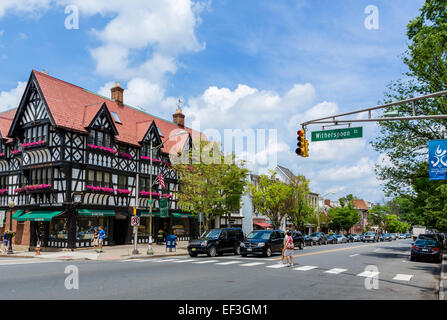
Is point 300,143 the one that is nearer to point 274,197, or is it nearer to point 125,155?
point 125,155

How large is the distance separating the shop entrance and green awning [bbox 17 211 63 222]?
635 centimetres

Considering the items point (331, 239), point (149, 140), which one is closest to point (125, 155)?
point (149, 140)

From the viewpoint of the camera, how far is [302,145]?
16219mm

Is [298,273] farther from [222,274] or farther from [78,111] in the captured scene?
[78,111]

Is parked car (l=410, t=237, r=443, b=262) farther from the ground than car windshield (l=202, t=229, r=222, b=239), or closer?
closer

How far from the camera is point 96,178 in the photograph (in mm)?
33312

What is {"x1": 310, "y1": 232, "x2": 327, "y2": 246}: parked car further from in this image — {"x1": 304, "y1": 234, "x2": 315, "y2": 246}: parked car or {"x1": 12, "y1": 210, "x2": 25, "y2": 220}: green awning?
{"x1": 12, "y1": 210, "x2": 25, "y2": 220}: green awning

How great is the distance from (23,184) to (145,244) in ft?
40.5

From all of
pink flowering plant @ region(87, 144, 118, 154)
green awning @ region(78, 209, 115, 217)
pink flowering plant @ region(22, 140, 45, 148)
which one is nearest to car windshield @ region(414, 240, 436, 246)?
A: green awning @ region(78, 209, 115, 217)

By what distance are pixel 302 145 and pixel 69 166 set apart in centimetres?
2158

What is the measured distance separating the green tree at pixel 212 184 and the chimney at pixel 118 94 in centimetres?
1160

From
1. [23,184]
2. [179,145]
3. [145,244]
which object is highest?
[179,145]

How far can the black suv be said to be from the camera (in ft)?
80.3

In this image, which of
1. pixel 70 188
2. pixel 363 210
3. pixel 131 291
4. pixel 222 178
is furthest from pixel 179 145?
pixel 363 210
